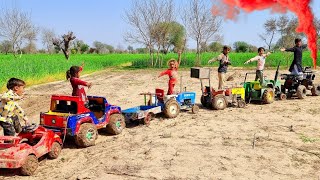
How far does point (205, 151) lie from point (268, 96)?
5755 mm

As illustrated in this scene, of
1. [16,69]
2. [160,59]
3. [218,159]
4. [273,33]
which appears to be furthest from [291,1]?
[160,59]

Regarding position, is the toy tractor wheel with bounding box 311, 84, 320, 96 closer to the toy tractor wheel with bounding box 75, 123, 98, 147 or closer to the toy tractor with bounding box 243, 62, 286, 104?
the toy tractor with bounding box 243, 62, 286, 104

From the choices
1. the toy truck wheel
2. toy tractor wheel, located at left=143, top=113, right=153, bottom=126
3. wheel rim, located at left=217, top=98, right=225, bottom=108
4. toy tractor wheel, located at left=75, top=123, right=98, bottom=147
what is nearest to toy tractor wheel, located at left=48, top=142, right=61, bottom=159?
toy tractor wheel, located at left=75, top=123, right=98, bottom=147

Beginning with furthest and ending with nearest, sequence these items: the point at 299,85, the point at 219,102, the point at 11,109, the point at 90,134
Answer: the point at 299,85
the point at 219,102
the point at 90,134
the point at 11,109

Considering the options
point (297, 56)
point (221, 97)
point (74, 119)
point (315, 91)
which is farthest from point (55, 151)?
point (315, 91)

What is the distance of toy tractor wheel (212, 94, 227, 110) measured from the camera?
1083 centimetres

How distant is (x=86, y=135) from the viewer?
24.2 ft

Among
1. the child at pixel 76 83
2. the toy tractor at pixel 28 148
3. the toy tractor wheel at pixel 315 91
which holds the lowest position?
the toy tractor at pixel 28 148

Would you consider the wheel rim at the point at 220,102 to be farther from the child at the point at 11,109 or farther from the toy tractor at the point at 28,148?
the child at the point at 11,109

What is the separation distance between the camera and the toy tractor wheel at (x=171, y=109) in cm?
972

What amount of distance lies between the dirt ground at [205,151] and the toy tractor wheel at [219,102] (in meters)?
0.55

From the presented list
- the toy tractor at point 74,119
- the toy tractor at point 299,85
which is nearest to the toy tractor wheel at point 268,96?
the toy tractor at point 299,85

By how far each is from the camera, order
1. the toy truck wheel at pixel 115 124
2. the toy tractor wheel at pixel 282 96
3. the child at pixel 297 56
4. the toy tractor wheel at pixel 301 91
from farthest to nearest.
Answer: the toy tractor wheel at pixel 301 91
the toy tractor wheel at pixel 282 96
the child at pixel 297 56
the toy truck wheel at pixel 115 124

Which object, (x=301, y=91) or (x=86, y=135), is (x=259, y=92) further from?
(x=86, y=135)
